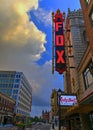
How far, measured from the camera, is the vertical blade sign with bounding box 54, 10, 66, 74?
793 inches

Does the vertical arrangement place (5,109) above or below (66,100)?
above

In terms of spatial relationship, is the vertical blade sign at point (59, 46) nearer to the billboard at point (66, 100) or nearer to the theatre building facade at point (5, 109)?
the billboard at point (66, 100)

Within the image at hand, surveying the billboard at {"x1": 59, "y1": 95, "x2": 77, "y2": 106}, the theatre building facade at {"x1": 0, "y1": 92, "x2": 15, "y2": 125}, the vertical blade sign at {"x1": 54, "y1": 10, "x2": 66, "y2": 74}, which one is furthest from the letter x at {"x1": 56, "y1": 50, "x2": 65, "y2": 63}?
the theatre building facade at {"x1": 0, "y1": 92, "x2": 15, "y2": 125}

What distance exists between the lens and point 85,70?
1841 cm

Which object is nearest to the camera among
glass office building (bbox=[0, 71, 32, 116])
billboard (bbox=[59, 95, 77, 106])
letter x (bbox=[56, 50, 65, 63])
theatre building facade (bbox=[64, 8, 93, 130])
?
theatre building facade (bbox=[64, 8, 93, 130])

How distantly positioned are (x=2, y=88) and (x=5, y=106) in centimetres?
2995

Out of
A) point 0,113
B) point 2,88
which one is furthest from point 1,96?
point 2,88

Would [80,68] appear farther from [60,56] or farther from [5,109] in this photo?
[5,109]

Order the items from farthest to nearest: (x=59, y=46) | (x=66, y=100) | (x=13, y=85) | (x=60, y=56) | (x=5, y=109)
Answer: (x=13, y=85), (x=5, y=109), (x=59, y=46), (x=60, y=56), (x=66, y=100)

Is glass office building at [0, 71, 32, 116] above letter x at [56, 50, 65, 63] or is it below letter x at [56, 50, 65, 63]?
above

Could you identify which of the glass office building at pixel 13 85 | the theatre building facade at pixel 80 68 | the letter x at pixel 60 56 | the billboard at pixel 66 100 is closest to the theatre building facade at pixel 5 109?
the glass office building at pixel 13 85

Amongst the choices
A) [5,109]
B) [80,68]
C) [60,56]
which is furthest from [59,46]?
[5,109]

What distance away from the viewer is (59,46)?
21484mm

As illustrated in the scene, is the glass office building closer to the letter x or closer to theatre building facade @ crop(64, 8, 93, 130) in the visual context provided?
theatre building facade @ crop(64, 8, 93, 130)
